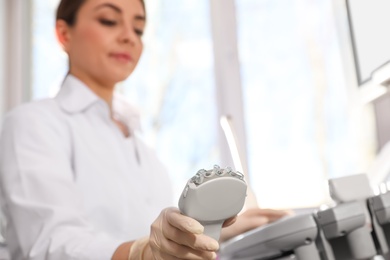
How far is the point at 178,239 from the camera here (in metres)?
0.38

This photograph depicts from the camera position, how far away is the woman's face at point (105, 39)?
850mm

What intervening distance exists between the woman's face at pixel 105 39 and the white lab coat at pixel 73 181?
0.13 ft

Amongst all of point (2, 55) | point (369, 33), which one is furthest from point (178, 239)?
point (2, 55)

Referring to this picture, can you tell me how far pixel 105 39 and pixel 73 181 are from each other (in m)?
0.27

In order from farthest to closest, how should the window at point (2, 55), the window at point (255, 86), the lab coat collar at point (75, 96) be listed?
the window at point (2, 55), the window at point (255, 86), the lab coat collar at point (75, 96)

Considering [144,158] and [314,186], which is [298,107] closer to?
[314,186]

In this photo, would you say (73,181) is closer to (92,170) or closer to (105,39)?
(92,170)

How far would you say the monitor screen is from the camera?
1.41 ft

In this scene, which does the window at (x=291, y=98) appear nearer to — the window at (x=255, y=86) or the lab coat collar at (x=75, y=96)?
the window at (x=255, y=86)

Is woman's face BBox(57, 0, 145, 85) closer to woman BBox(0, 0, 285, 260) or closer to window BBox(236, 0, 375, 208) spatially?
woman BBox(0, 0, 285, 260)

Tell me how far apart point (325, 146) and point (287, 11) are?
0.47m

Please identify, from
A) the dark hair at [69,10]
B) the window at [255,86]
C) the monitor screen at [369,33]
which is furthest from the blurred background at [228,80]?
the monitor screen at [369,33]

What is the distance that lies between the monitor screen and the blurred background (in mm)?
752

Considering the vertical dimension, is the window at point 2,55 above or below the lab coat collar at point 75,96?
above
